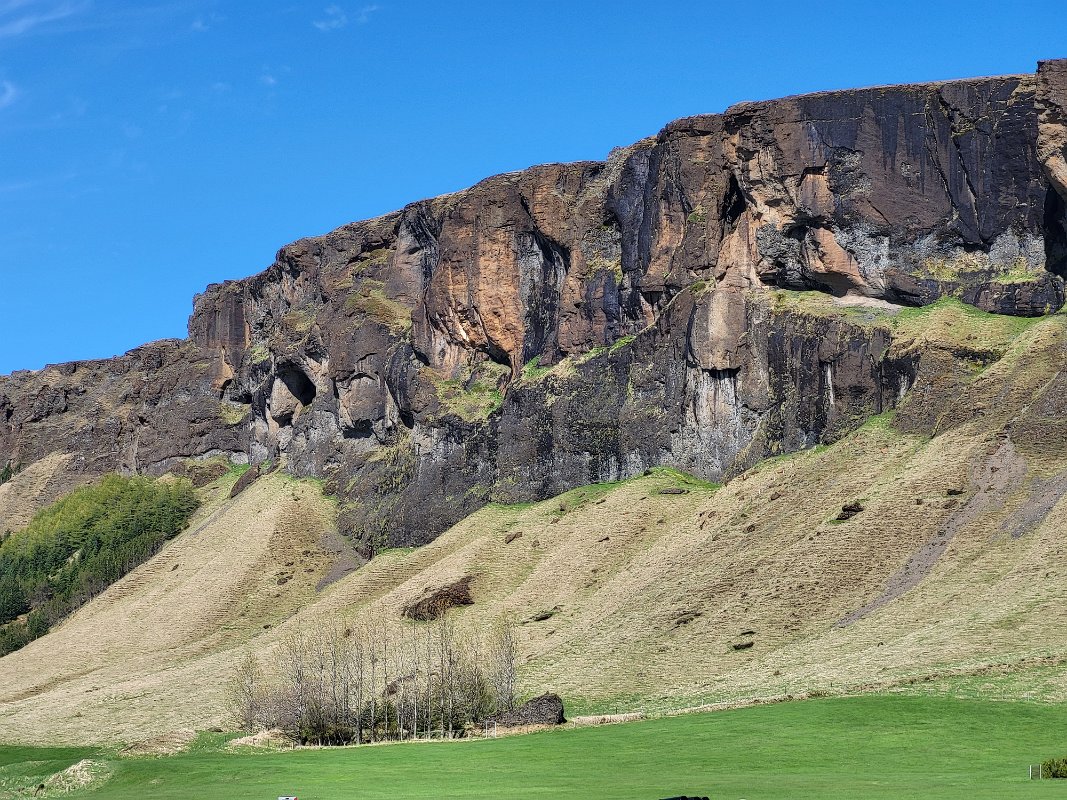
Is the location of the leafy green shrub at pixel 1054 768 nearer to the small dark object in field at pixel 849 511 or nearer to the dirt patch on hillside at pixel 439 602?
the small dark object in field at pixel 849 511

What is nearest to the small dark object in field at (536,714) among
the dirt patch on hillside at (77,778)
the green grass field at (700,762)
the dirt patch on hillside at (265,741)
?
the green grass field at (700,762)

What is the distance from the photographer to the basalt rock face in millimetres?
115750

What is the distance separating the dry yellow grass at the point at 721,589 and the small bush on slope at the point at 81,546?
17829mm

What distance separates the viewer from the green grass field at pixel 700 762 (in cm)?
5038

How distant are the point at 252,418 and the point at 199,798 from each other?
129514 mm

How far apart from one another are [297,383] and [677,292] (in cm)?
5958

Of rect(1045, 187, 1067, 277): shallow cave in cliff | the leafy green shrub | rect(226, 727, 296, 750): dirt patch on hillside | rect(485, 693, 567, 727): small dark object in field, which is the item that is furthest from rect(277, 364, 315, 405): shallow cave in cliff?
the leafy green shrub

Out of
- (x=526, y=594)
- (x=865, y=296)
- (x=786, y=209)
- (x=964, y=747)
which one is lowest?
(x=964, y=747)

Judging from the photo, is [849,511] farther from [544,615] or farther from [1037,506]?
[544,615]

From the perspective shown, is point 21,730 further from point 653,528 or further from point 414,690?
point 653,528

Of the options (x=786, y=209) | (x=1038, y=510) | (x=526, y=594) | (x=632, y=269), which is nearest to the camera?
(x=1038, y=510)

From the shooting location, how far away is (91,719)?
339 ft

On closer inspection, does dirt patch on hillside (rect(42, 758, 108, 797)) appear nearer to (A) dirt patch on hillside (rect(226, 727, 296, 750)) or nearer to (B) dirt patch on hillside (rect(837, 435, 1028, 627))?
(A) dirt patch on hillside (rect(226, 727, 296, 750))

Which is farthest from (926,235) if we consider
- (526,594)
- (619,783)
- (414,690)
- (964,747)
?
(619,783)
